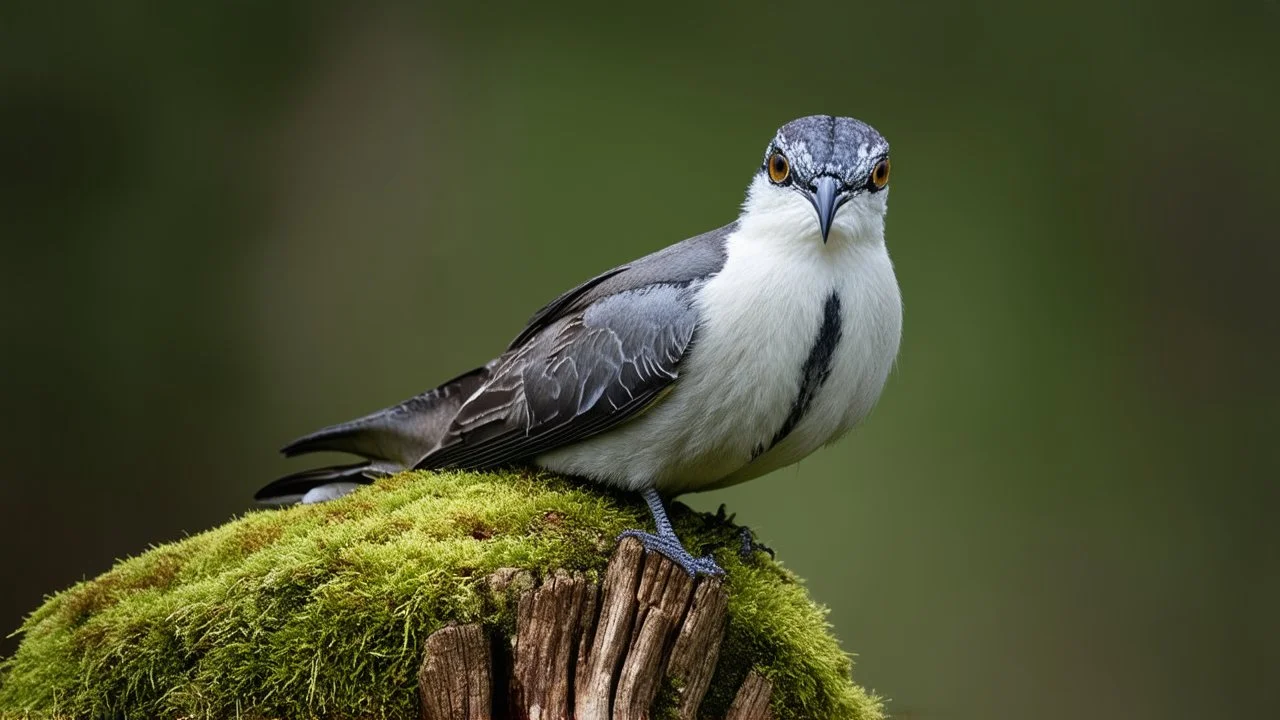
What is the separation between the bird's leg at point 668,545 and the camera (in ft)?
10.0

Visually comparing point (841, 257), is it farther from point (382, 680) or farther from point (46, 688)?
point (46, 688)

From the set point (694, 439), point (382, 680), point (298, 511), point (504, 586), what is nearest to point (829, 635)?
point (694, 439)

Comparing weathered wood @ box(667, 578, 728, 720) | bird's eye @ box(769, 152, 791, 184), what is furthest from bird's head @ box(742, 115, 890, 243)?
weathered wood @ box(667, 578, 728, 720)

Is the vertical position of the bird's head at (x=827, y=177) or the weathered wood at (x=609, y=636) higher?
the bird's head at (x=827, y=177)

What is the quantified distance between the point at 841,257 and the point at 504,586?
1.29 meters

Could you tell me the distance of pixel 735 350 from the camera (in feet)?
10.9

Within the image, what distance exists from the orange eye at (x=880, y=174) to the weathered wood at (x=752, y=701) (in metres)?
1.34

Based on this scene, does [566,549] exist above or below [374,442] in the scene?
below

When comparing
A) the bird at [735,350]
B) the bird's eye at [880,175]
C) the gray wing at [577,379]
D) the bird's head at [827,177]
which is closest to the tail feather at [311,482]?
the gray wing at [577,379]

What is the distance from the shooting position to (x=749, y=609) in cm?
311

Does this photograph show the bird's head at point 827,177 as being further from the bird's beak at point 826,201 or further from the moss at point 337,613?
the moss at point 337,613

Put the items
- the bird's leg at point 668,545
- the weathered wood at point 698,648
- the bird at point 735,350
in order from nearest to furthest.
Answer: the weathered wood at point 698,648 → the bird's leg at point 668,545 → the bird at point 735,350

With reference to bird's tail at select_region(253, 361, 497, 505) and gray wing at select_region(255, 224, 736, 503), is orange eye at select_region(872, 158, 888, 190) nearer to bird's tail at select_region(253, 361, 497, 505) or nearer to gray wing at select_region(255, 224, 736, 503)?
gray wing at select_region(255, 224, 736, 503)

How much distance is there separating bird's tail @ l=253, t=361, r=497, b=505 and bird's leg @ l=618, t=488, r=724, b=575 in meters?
0.86
